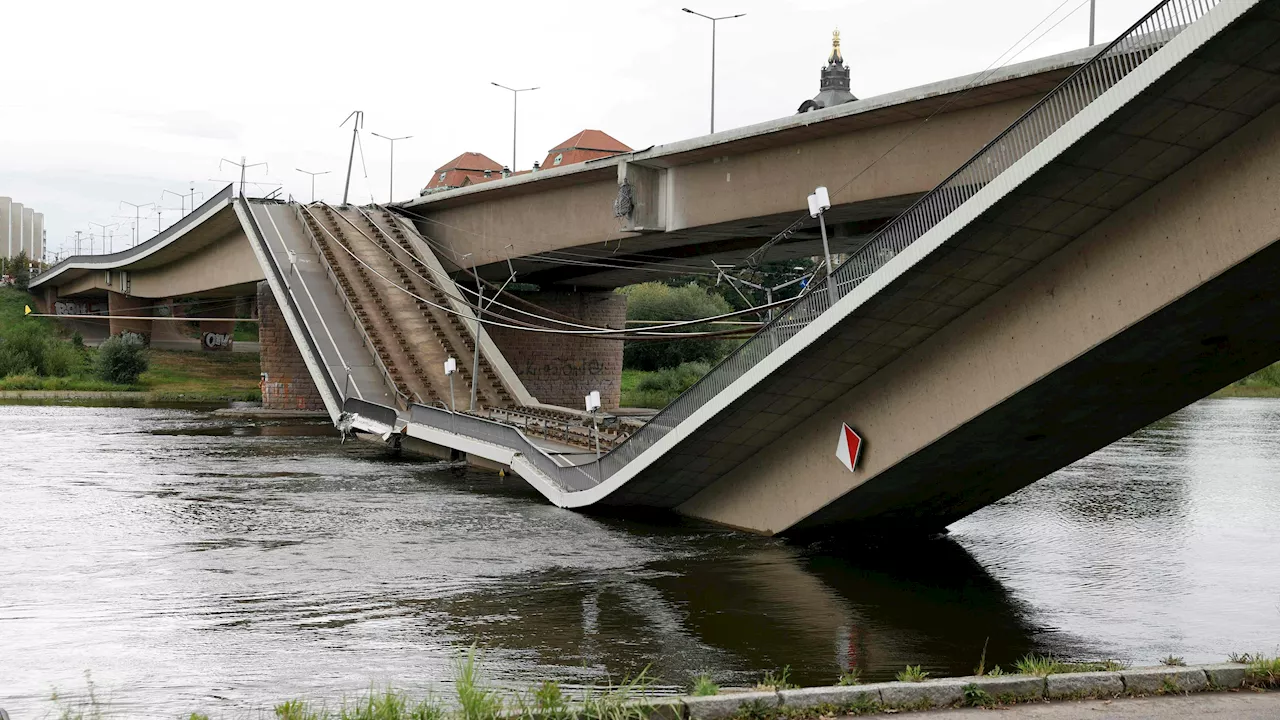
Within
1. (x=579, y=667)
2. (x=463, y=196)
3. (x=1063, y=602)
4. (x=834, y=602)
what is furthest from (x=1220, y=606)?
(x=463, y=196)

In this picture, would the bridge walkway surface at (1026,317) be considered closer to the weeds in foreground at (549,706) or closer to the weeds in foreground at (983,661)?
the weeds in foreground at (983,661)

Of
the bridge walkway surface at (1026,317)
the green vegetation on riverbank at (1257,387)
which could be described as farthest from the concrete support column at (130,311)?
the green vegetation on riverbank at (1257,387)

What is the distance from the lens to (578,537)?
783 inches

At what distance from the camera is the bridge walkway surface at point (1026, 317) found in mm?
12492

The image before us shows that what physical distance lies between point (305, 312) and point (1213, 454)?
88.5 ft

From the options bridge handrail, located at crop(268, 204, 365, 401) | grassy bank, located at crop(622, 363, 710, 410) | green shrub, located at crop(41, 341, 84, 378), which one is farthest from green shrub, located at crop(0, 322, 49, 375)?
grassy bank, located at crop(622, 363, 710, 410)

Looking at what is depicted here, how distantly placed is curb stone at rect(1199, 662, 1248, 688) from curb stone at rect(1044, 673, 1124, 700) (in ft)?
2.15

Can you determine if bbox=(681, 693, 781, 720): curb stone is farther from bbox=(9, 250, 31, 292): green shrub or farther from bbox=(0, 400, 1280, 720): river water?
bbox=(9, 250, 31, 292): green shrub

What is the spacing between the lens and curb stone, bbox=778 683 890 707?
7.54m

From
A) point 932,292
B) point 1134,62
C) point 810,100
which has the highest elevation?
point 810,100

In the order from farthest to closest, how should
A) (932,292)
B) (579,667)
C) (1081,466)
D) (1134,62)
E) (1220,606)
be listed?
(1081,466) → (932,292) → (1220,606) → (1134,62) → (579,667)

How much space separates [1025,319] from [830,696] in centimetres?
900

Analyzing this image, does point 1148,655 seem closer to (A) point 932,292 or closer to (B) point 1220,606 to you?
(B) point 1220,606

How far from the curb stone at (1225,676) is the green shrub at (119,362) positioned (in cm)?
5720
